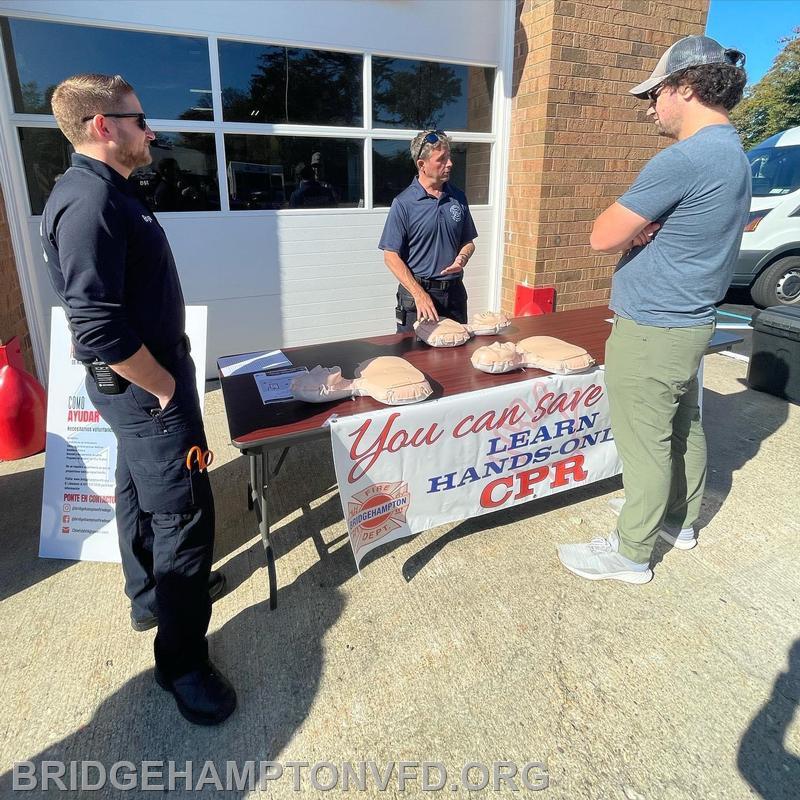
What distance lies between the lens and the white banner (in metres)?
2.25

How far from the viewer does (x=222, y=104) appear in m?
4.51

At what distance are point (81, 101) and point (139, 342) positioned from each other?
71 cm

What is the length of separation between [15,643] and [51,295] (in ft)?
10.6

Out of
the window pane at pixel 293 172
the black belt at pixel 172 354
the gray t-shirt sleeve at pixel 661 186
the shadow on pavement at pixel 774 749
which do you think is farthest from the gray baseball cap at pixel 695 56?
the window pane at pixel 293 172

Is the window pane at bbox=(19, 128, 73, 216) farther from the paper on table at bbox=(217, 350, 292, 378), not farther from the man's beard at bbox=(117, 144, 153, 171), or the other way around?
the man's beard at bbox=(117, 144, 153, 171)

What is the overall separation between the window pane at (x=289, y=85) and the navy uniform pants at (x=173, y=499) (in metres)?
3.72

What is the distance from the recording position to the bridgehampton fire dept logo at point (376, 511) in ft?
7.56

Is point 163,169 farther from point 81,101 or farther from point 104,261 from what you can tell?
point 104,261

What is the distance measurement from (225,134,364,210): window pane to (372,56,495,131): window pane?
19.5 inches

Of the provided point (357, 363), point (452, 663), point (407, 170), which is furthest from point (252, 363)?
point (407, 170)

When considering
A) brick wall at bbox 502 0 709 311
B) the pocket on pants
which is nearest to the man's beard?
the pocket on pants

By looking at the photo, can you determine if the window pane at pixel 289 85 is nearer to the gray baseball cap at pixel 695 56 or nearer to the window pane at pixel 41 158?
the window pane at pixel 41 158

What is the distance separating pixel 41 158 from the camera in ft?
13.7

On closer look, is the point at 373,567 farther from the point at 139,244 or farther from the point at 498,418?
the point at 139,244
